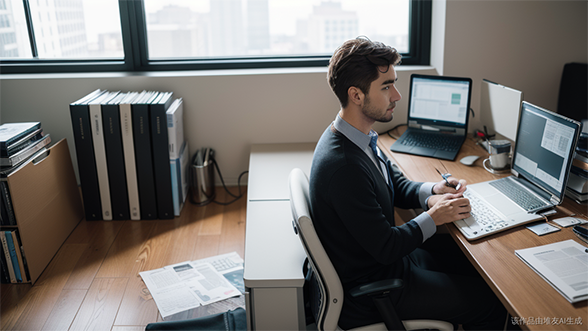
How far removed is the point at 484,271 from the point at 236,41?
2.19 meters

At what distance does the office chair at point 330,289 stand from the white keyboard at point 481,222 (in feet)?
1.00

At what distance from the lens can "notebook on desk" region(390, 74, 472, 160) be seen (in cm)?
234

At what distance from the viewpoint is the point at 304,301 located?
166cm

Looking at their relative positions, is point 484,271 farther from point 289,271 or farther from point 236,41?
point 236,41

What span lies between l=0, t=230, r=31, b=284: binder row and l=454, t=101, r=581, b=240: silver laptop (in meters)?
1.88

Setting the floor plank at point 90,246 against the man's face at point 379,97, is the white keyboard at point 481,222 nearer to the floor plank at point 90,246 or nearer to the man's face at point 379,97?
the man's face at point 379,97

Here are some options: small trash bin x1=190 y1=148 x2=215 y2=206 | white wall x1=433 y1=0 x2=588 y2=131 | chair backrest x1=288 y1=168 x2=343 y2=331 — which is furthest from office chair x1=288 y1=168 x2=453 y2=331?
white wall x1=433 y1=0 x2=588 y2=131

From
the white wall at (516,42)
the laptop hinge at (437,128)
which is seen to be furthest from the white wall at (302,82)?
the laptop hinge at (437,128)

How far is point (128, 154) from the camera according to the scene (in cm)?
260

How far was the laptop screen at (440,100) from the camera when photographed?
2.36 m

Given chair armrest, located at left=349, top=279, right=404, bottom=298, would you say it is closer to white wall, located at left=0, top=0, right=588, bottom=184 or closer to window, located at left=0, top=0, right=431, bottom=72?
white wall, located at left=0, top=0, right=588, bottom=184

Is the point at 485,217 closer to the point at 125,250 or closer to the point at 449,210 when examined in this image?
the point at 449,210

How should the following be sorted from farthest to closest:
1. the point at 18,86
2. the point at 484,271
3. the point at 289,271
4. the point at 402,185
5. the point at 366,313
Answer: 1. the point at 18,86
2. the point at 402,185
3. the point at 289,271
4. the point at 366,313
5. the point at 484,271

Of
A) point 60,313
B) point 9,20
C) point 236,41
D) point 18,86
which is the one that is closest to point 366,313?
point 60,313
